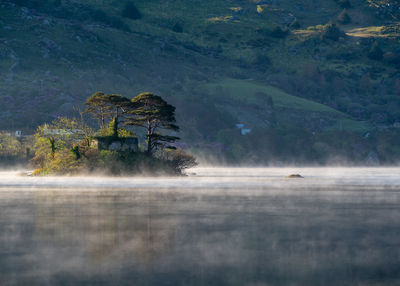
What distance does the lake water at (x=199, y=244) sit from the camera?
1673cm

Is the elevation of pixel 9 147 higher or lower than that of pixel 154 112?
higher

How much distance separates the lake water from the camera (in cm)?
1673

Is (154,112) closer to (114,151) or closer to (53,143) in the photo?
(114,151)

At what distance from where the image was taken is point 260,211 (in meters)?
34.2

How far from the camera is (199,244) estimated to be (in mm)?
22141

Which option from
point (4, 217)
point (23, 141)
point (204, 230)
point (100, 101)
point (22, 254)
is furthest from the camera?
point (23, 141)

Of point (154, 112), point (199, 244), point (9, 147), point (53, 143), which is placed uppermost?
point (9, 147)

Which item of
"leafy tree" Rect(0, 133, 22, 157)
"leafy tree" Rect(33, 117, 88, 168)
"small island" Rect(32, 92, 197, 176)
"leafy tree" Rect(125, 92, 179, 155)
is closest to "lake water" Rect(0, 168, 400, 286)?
"small island" Rect(32, 92, 197, 176)

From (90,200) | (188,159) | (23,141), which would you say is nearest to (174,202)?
(90,200)

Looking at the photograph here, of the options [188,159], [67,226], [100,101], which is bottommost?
[67,226]

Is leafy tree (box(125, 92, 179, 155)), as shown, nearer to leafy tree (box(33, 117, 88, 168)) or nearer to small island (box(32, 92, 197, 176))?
small island (box(32, 92, 197, 176))

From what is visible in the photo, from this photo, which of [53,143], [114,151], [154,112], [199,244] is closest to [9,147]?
[53,143]

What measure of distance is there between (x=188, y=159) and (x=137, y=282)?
73.2 m

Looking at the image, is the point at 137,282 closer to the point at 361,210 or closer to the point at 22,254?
the point at 22,254
